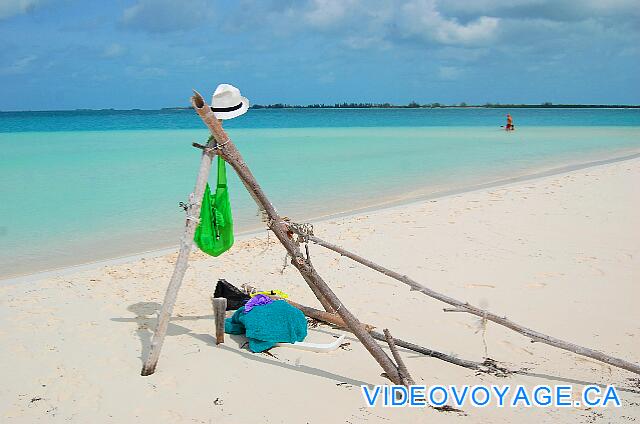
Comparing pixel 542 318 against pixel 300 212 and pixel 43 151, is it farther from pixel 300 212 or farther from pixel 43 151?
pixel 43 151

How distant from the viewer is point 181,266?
3.86m

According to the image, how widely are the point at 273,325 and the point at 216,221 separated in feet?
2.71

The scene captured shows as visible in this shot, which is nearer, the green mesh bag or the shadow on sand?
the shadow on sand

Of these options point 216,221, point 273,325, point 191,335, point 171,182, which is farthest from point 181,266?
point 171,182

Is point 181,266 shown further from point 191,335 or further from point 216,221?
point 191,335

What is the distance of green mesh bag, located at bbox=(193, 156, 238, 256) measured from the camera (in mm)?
4211

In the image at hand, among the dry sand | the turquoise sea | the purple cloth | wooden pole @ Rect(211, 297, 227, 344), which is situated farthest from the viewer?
the turquoise sea

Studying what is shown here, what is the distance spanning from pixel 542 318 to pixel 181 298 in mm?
3120

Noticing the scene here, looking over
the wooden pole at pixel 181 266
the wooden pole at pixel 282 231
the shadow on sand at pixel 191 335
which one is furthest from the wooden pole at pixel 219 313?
the wooden pole at pixel 282 231

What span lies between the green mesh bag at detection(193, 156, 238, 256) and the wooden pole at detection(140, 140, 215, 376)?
0.86 feet

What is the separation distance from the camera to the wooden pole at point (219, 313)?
4203mm

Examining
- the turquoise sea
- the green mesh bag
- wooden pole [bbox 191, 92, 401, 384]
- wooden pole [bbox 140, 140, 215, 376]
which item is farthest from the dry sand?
the turquoise sea

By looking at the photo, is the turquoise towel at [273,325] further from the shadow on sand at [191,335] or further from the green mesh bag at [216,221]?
the green mesh bag at [216,221]

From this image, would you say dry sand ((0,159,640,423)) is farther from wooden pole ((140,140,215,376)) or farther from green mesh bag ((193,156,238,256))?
green mesh bag ((193,156,238,256))
